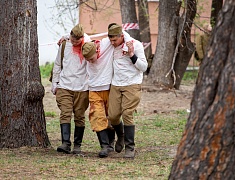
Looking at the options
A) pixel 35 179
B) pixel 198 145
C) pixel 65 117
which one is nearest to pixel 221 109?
pixel 198 145

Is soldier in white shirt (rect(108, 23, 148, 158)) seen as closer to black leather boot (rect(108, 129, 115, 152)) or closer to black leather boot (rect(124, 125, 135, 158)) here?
black leather boot (rect(124, 125, 135, 158))

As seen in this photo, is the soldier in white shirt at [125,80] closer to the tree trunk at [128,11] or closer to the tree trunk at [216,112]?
the tree trunk at [216,112]

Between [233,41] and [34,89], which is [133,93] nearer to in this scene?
[34,89]

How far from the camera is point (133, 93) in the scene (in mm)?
8781

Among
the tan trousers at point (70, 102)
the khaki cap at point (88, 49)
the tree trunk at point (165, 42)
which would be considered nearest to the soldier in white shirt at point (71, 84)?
the tan trousers at point (70, 102)

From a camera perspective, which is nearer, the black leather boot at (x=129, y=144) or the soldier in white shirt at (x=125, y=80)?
the soldier in white shirt at (x=125, y=80)

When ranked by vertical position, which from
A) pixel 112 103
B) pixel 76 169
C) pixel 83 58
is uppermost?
pixel 83 58

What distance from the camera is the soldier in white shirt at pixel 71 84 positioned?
9062mm

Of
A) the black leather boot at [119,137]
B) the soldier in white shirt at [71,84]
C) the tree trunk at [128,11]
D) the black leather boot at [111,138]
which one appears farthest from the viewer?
the tree trunk at [128,11]

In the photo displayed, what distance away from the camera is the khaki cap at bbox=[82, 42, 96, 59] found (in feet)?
28.3

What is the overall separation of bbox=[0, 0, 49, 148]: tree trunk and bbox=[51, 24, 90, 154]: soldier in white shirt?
12.6 inches

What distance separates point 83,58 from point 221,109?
14.2 ft

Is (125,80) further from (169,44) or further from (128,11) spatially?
(128,11)

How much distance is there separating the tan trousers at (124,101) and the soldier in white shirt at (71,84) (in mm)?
454
